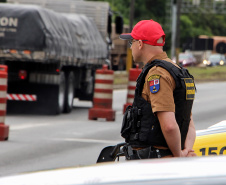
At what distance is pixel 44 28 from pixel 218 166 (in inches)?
569

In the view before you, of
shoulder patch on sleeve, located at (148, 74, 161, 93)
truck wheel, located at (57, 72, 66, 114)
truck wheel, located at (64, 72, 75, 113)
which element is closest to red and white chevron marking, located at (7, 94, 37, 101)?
truck wheel, located at (57, 72, 66, 114)

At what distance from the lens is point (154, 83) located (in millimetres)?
4637

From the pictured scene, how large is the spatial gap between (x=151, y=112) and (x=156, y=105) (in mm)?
132

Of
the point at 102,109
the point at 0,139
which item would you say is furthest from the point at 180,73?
the point at 102,109

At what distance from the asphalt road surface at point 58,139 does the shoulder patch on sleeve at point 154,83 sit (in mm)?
3667

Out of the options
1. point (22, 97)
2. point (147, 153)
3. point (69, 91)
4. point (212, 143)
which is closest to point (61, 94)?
point (69, 91)

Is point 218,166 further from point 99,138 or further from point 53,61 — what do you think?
point 53,61

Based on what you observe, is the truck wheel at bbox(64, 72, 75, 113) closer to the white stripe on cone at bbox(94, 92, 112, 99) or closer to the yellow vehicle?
the white stripe on cone at bbox(94, 92, 112, 99)

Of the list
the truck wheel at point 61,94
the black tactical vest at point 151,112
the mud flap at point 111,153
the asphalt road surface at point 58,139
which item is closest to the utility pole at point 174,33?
the truck wheel at point 61,94

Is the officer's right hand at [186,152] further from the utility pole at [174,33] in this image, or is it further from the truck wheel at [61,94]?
the utility pole at [174,33]

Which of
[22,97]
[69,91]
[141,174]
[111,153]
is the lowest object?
[69,91]

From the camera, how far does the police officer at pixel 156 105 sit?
4.62 metres

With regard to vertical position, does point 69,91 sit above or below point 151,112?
below

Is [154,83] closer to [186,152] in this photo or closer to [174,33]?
[186,152]
